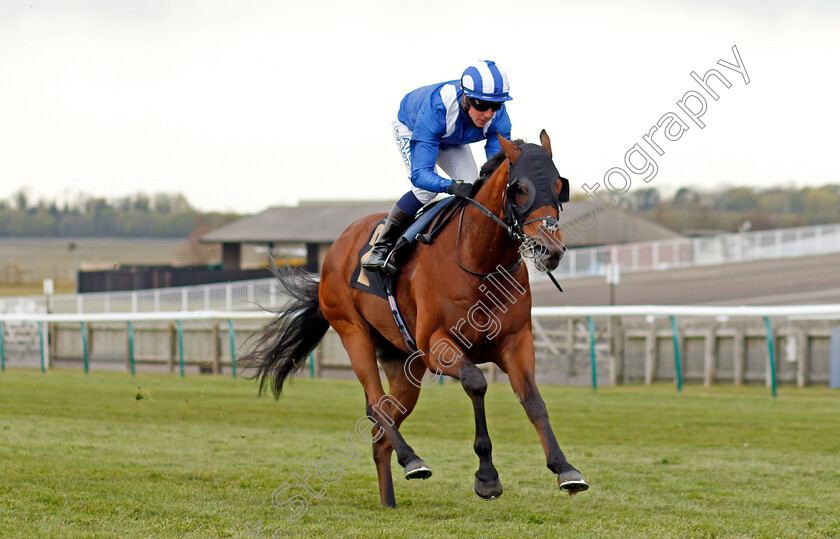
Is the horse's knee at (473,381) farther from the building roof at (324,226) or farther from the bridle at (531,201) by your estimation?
the building roof at (324,226)

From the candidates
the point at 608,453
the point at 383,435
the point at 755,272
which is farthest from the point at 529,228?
the point at 755,272

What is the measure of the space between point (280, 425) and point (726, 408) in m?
4.81

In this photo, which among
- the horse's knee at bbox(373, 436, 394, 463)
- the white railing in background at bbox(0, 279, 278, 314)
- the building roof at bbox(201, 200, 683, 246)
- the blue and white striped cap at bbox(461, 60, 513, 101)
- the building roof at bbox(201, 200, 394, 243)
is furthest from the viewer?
the building roof at bbox(201, 200, 683, 246)

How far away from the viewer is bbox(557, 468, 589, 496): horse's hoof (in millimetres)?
3893

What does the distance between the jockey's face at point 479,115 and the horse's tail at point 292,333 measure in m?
2.09

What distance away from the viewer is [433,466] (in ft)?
22.2

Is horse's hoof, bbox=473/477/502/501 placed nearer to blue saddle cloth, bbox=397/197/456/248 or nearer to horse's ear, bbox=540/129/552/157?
blue saddle cloth, bbox=397/197/456/248

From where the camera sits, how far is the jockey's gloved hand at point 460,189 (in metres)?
4.68

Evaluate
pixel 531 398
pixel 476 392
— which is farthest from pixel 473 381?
pixel 531 398

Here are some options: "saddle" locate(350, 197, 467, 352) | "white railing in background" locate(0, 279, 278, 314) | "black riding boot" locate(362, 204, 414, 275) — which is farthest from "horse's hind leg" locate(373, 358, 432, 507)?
"white railing in background" locate(0, 279, 278, 314)

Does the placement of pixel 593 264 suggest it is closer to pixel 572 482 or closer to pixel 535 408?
pixel 535 408

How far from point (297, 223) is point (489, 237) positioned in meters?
35.3

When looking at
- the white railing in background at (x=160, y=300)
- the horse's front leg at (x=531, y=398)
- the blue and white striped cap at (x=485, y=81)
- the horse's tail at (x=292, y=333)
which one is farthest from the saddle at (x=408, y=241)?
the white railing in background at (x=160, y=300)

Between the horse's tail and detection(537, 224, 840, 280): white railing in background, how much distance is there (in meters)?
22.1
